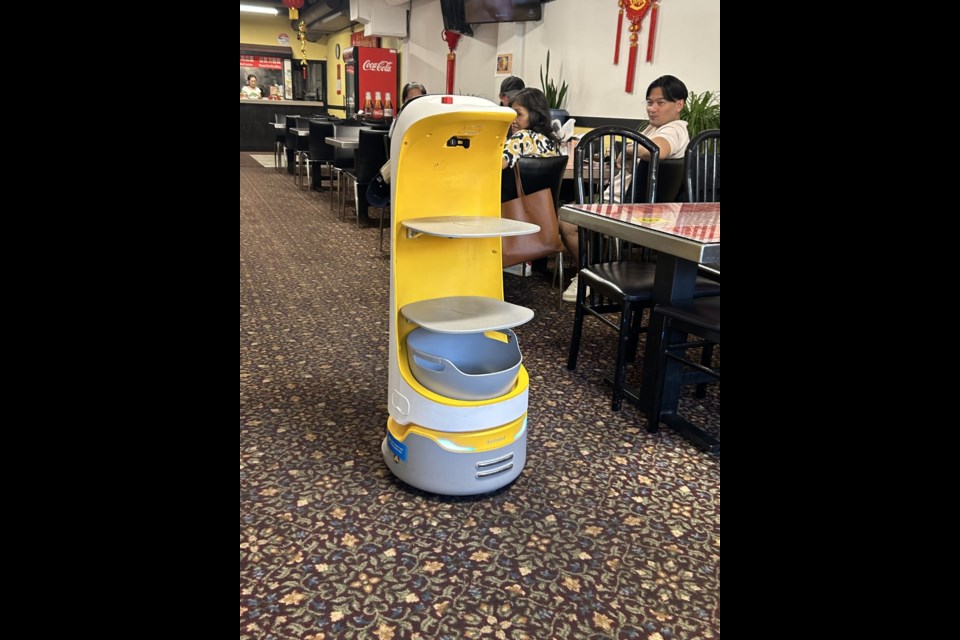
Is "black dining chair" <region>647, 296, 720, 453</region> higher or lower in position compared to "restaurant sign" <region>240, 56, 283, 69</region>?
lower

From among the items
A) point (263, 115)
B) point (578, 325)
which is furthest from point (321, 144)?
Result: point (263, 115)

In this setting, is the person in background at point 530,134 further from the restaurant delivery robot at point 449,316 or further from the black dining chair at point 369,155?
the black dining chair at point 369,155

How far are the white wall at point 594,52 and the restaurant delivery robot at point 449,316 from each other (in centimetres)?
357

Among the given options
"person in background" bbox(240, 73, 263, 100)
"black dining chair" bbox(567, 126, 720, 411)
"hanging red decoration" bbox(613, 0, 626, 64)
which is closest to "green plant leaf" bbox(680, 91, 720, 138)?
"black dining chair" bbox(567, 126, 720, 411)

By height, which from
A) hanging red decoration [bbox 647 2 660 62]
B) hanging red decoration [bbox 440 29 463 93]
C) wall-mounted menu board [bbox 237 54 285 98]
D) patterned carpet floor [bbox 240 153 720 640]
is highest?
wall-mounted menu board [bbox 237 54 285 98]

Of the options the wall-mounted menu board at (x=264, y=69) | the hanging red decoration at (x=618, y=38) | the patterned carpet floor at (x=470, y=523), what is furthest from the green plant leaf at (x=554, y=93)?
the wall-mounted menu board at (x=264, y=69)

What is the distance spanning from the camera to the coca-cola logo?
1290cm

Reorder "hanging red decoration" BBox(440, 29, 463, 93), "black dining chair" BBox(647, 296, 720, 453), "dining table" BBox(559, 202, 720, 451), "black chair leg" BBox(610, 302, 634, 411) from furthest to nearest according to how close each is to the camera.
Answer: "hanging red decoration" BBox(440, 29, 463, 93) < "black chair leg" BBox(610, 302, 634, 411) < "black dining chair" BBox(647, 296, 720, 453) < "dining table" BBox(559, 202, 720, 451)

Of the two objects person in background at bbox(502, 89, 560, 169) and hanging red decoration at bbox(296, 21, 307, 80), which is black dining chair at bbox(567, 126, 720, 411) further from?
hanging red decoration at bbox(296, 21, 307, 80)

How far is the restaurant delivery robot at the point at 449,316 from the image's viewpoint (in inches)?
71.8

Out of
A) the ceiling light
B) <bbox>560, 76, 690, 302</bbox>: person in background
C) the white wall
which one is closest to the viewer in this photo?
<bbox>560, 76, 690, 302</bbox>: person in background
